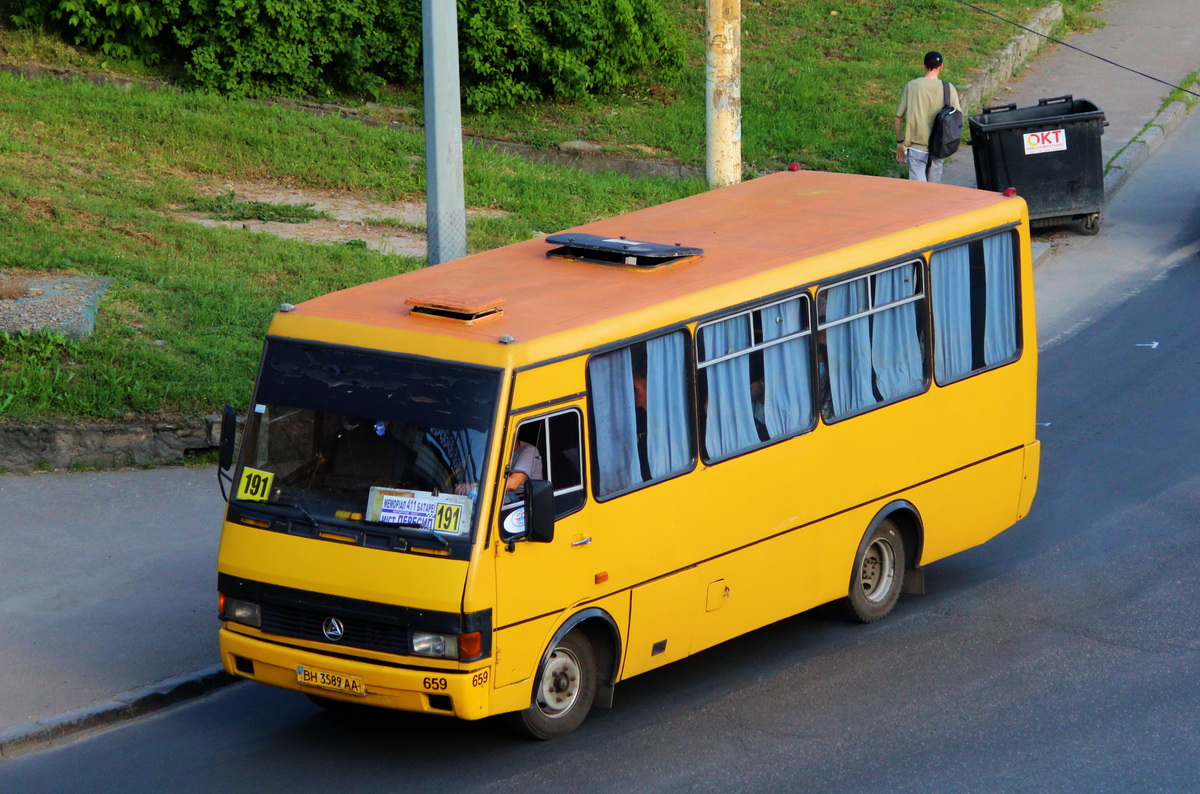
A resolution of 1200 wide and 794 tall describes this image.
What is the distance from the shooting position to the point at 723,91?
18.8 meters

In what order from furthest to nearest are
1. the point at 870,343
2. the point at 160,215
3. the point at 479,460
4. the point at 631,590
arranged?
the point at 160,215
the point at 870,343
the point at 631,590
the point at 479,460

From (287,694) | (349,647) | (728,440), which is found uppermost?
(728,440)

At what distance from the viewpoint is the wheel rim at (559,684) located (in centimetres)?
789

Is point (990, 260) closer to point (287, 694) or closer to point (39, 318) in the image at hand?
point (287, 694)

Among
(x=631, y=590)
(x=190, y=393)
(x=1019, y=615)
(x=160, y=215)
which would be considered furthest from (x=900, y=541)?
(x=160, y=215)

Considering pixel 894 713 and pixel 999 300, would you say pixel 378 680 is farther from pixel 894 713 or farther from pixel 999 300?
pixel 999 300

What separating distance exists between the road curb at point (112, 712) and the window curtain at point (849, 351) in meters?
3.84

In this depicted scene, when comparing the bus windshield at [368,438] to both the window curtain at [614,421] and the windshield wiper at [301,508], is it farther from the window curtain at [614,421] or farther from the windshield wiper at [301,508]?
the window curtain at [614,421]

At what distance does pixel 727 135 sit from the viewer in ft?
62.0

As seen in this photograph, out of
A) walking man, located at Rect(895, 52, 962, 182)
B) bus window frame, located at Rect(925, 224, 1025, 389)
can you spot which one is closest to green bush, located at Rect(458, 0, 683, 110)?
walking man, located at Rect(895, 52, 962, 182)

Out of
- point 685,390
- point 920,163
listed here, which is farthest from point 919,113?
point 685,390

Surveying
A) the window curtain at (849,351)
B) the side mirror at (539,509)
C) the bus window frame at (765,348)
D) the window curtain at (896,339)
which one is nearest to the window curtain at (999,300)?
the window curtain at (896,339)

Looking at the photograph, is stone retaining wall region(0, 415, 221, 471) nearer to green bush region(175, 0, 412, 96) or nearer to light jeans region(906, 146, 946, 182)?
light jeans region(906, 146, 946, 182)

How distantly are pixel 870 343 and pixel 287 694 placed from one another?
155 inches
